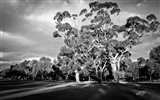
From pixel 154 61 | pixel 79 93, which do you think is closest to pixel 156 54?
pixel 154 61

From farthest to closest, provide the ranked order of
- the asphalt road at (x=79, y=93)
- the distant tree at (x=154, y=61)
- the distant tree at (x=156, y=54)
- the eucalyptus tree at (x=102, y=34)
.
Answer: the distant tree at (x=156, y=54), the distant tree at (x=154, y=61), the eucalyptus tree at (x=102, y=34), the asphalt road at (x=79, y=93)

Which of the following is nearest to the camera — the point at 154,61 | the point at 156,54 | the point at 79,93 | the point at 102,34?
the point at 79,93

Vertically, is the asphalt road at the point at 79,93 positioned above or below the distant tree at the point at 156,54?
below

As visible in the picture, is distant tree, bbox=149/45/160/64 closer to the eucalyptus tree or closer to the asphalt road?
the eucalyptus tree

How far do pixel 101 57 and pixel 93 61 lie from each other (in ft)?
9.47

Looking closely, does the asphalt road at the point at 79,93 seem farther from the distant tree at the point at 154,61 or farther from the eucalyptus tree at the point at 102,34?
the distant tree at the point at 154,61

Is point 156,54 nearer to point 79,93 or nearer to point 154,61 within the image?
point 154,61

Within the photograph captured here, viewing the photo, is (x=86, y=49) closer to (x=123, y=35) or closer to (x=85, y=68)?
(x=85, y=68)

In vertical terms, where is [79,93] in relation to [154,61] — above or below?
below

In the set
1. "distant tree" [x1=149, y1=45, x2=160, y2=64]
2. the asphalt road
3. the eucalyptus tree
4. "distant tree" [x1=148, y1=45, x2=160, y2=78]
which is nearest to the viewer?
the asphalt road

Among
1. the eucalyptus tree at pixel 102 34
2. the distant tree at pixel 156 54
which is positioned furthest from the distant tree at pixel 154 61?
the eucalyptus tree at pixel 102 34

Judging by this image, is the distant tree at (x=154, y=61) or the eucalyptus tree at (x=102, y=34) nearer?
the eucalyptus tree at (x=102, y=34)

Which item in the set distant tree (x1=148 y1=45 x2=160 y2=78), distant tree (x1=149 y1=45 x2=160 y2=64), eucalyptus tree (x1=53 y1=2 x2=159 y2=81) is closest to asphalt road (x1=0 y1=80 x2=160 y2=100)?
eucalyptus tree (x1=53 y1=2 x2=159 y2=81)

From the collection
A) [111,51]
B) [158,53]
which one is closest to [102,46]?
[111,51]
